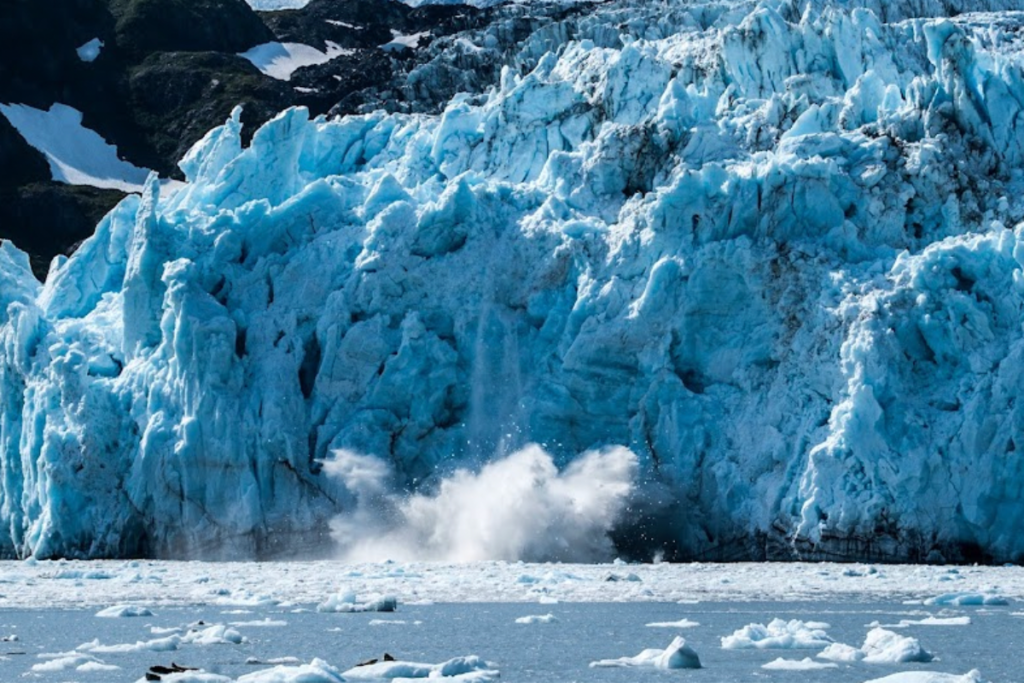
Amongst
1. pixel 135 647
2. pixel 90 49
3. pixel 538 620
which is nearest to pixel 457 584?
pixel 538 620

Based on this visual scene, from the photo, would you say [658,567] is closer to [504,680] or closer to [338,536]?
[338,536]

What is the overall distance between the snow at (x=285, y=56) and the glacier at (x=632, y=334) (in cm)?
5021

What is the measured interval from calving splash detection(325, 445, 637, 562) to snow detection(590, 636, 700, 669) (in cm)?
1319

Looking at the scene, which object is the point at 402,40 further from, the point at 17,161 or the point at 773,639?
the point at 773,639

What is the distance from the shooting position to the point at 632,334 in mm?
29109

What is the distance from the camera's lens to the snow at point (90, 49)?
7889 centimetres

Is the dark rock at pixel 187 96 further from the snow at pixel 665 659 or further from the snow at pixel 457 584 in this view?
the snow at pixel 665 659

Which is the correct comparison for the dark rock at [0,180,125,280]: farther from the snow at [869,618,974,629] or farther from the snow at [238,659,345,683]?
the snow at [238,659,345,683]

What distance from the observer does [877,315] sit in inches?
1088

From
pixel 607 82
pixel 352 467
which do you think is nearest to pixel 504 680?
pixel 352 467

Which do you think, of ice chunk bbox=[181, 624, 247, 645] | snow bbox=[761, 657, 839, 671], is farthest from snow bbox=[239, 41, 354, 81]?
snow bbox=[761, 657, 839, 671]

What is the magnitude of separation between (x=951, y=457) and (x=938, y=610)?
674 cm

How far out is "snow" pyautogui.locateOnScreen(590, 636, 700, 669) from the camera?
1499 centimetres

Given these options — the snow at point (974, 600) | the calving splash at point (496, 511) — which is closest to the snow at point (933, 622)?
the snow at point (974, 600)
